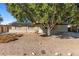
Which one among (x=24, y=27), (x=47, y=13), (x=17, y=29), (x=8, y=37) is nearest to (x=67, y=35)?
(x=47, y=13)

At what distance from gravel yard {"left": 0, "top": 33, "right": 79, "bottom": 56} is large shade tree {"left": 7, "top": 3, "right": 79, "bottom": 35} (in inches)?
8.9

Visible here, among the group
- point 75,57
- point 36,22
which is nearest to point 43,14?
point 36,22

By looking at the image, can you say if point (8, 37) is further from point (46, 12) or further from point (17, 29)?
point (46, 12)

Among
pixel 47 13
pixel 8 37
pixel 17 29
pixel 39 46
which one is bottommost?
pixel 39 46

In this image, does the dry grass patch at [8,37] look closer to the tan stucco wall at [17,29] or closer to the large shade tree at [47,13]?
the tan stucco wall at [17,29]

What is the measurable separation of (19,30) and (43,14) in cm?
46

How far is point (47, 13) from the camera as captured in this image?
382 cm

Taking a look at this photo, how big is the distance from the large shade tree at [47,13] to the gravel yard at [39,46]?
227 millimetres

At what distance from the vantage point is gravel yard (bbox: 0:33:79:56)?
11.9 ft

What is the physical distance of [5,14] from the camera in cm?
364

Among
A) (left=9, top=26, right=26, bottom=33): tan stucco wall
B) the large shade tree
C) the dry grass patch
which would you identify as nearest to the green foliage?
the large shade tree

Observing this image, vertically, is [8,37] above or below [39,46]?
above

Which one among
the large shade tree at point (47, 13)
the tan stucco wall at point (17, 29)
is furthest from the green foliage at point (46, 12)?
the tan stucco wall at point (17, 29)

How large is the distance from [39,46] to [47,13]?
54 centimetres
